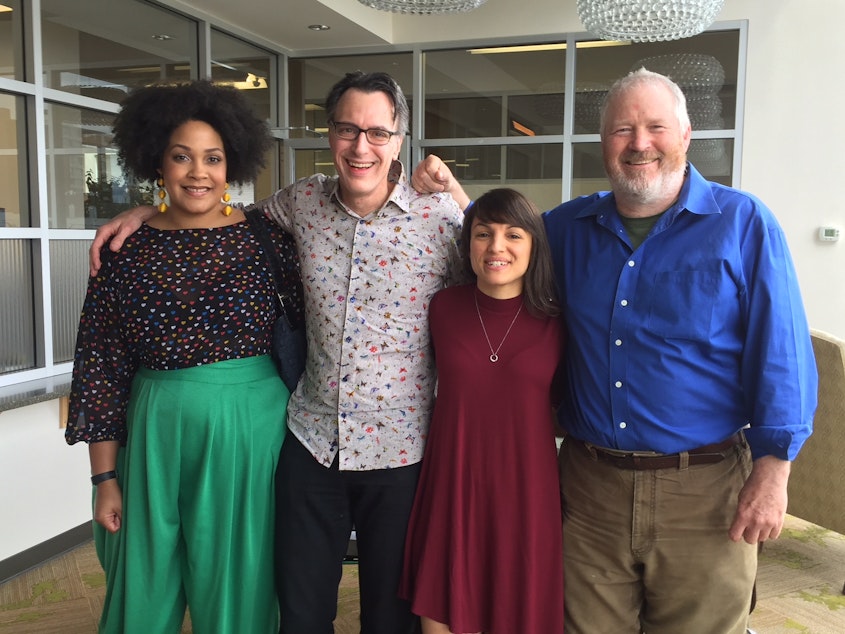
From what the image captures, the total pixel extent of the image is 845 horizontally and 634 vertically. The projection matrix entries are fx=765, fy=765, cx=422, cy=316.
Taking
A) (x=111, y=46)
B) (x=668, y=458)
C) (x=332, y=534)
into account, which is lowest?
(x=332, y=534)

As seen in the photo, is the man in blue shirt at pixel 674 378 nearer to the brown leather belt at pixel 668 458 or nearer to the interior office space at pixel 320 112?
the brown leather belt at pixel 668 458

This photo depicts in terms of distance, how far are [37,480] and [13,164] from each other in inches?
58.7

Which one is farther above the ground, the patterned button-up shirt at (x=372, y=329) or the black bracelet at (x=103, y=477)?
the patterned button-up shirt at (x=372, y=329)

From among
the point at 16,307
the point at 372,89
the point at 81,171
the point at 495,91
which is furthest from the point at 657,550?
the point at 495,91

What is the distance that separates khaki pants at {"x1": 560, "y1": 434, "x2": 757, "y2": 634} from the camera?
1720 mm

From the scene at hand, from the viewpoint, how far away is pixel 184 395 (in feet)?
6.03

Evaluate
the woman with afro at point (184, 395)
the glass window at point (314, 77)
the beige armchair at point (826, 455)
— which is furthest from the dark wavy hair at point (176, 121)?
the glass window at point (314, 77)

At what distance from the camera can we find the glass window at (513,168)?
19.4 ft

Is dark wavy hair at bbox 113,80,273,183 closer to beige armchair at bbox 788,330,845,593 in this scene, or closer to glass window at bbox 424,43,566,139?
beige armchair at bbox 788,330,845,593

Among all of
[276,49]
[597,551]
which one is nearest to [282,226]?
[597,551]

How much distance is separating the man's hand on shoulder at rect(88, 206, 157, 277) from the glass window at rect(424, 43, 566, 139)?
4413 mm

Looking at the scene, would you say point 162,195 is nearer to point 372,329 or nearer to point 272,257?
point 272,257

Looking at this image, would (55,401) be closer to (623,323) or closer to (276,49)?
(623,323)

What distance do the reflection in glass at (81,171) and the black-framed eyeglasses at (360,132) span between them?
7.56 ft
